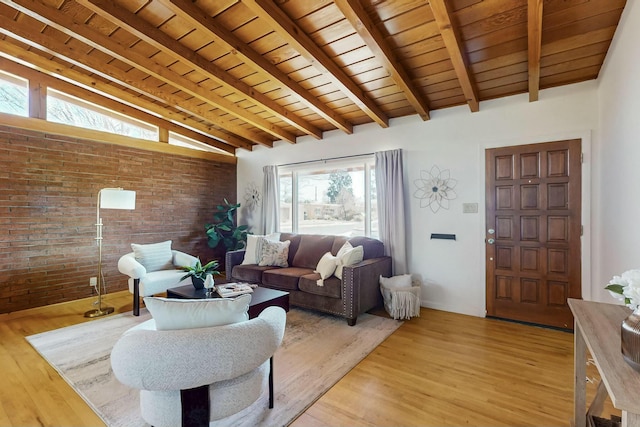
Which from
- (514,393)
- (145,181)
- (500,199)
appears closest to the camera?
(514,393)

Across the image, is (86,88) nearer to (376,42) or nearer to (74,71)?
(74,71)

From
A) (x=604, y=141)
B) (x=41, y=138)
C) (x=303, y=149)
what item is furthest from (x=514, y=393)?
(x=41, y=138)

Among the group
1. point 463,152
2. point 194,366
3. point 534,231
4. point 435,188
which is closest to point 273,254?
point 435,188

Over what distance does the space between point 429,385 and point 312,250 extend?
7.94 feet

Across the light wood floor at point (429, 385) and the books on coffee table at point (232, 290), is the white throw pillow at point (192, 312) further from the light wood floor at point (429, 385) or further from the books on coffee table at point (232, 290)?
the books on coffee table at point (232, 290)

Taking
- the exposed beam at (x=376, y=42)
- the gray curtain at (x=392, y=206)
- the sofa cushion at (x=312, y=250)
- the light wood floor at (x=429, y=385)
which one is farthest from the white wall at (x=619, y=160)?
the sofa cushion at (x=312, y=250)

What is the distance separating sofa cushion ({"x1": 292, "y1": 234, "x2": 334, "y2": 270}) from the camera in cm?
420

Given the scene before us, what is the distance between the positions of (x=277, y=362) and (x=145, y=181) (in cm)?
363

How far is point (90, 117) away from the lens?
13.8ft

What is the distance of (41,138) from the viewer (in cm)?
374

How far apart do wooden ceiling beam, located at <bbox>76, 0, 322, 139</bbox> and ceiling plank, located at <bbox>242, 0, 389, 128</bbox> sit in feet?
3.42

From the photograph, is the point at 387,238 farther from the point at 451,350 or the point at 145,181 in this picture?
the point at 145,181

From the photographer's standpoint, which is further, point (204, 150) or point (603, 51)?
point (204, 150)

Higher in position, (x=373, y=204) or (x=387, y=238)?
(x=373, y=204)
